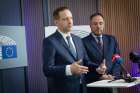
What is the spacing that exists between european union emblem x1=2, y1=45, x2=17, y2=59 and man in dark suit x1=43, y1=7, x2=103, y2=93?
854mm

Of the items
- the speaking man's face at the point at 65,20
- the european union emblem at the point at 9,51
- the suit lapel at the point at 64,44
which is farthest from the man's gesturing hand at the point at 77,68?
the european union emblem at the point at 9,51

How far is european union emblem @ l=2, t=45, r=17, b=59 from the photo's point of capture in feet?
12.6

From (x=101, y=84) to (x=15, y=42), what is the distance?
1361 millimetres

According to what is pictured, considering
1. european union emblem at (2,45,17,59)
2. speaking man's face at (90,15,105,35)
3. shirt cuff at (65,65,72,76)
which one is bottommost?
shirt cuff at (65,65,72,76)

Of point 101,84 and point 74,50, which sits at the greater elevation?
point 74,50

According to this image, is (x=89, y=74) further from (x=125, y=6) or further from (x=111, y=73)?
(x=125, y=6)

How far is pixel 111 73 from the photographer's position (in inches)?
148

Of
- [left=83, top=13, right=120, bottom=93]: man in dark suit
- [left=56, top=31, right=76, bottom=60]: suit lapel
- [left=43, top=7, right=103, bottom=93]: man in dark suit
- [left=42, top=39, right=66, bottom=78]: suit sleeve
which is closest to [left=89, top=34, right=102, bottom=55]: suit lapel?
[left=83, top=13, right=120, bottom=93]: man in dark suit

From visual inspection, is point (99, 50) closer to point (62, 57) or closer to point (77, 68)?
point (62, 57)

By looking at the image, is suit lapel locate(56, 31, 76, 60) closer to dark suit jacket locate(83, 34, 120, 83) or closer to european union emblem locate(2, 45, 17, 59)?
dark suit jacket locate(83, 34, 120, 83)

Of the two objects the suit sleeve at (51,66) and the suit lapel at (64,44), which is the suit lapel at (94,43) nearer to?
the suit lapel at (64,44)

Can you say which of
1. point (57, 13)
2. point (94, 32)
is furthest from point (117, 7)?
point (57, 13)

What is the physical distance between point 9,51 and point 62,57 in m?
1.04

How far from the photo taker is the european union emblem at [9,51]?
383 centimetres
